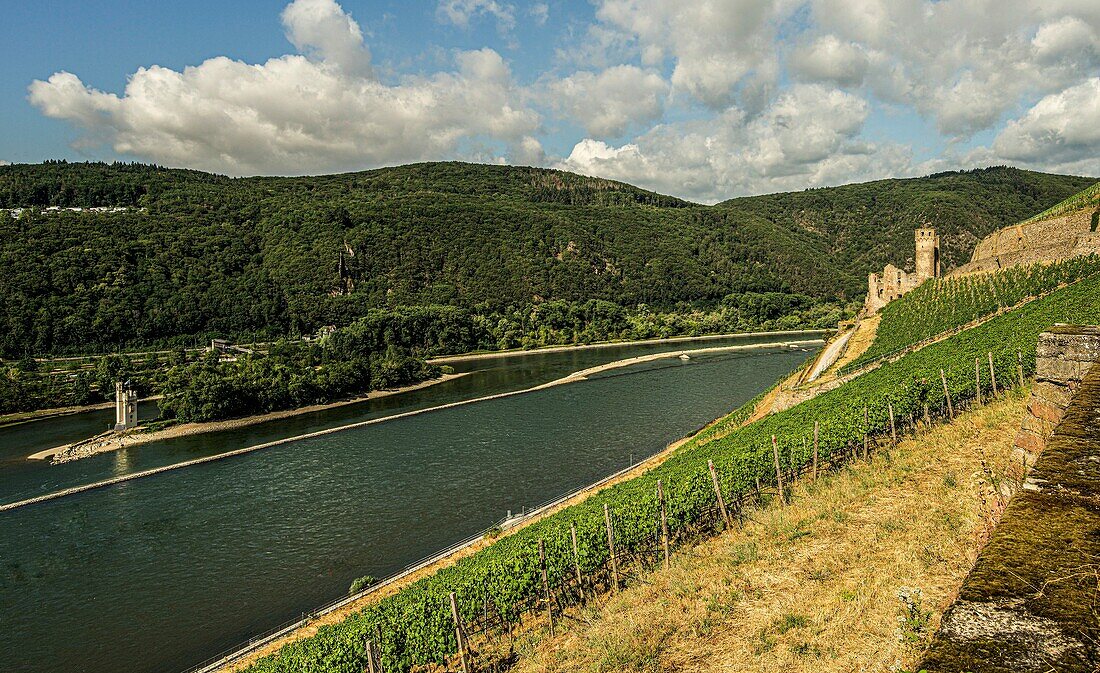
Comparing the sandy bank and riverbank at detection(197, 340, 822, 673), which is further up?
the sandy bank

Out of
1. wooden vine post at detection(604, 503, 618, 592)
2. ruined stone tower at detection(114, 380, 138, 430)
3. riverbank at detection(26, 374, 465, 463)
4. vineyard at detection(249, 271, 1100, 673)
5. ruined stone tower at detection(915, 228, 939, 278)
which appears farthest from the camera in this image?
ruined stone tower at detection(114, 380, 138, 430)

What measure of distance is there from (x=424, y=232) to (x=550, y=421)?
117 meters

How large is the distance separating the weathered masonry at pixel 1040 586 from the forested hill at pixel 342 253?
10913cm

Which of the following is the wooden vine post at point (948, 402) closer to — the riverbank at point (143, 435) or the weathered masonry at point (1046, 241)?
the weathered masonry at point (1046, 241)

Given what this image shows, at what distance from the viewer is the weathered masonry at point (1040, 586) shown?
214 centimetres

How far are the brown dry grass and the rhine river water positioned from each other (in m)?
16.3

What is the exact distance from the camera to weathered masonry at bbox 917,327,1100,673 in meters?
2.14

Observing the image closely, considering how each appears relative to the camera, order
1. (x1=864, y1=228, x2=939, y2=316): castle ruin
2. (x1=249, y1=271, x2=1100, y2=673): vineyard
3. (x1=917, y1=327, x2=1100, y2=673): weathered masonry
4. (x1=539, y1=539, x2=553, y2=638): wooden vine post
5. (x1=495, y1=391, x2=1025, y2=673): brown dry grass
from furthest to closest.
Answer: (x1=864, y1=228, x2=939, y2=316): castle ruin < (x1=539, y1=539, x2=553, y2=638): wooden vine post < (x1=249, y1=271, x2=1100, y2=673): vineyard < (x1=495, y1=391, x2=1025, y2=673): brown dry grass < (x1=917, y1=327, x2=1100, y2=673): weathered masonry

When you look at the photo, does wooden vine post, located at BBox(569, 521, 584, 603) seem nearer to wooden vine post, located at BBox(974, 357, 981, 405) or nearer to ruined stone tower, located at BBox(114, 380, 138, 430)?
wooden vine post, located at BBox(974, 357, 981, 405)

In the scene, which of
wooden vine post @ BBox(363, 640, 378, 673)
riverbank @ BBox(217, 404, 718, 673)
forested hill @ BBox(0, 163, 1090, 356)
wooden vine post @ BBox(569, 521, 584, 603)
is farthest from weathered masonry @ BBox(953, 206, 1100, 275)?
forested hill @ BBox(0, 163, 1090, 356)

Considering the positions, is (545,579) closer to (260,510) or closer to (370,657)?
(370,657)

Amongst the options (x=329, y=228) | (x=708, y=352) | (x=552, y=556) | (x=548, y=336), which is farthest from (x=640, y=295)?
(x=552, y=556)

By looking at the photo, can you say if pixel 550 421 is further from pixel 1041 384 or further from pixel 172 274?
pixel 172 274

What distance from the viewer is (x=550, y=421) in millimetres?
47875
